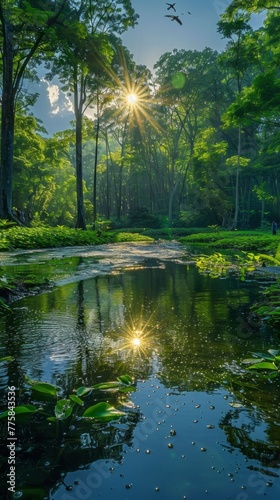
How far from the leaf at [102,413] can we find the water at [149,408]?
0.13ft

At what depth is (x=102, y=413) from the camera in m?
1.63

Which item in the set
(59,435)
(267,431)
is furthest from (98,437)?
(267,431)

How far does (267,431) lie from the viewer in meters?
1.58

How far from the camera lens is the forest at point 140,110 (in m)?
15.9

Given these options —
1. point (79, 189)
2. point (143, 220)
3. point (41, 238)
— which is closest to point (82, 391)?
point (41, 238)

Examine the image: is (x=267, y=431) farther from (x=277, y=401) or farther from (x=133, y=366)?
(x=133, y=366)

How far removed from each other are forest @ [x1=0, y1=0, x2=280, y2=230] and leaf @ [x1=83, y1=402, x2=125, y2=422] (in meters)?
14.6

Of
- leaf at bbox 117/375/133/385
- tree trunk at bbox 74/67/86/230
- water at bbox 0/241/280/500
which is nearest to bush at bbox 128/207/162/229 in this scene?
tree trunk at bbox 74/67/86/230

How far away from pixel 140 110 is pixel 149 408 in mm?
50714

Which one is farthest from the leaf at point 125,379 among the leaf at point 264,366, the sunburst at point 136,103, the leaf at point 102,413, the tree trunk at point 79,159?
the sunburst at point 136,103

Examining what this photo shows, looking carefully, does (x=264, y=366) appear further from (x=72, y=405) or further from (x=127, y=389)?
(x=72, y=405)

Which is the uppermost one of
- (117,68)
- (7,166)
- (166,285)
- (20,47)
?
(117,68)

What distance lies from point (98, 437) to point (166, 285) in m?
4.62

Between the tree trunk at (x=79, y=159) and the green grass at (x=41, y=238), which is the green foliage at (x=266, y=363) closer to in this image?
the green grass at (x=41, y=238)
